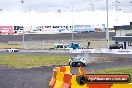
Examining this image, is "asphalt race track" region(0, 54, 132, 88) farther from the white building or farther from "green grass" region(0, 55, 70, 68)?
the white building

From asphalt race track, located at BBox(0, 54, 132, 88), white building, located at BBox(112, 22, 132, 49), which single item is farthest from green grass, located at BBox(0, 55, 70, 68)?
white building, located at BBox(112, 22, 132, 49)

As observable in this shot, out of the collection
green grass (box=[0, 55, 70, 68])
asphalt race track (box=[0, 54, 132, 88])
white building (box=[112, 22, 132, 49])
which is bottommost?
green grass (box=[0, 55, 70, 68])

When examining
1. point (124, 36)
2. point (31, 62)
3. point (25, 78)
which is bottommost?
point (31, 62)

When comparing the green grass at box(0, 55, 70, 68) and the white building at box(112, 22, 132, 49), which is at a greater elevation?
the white building at box(112, 22, 132, 49)

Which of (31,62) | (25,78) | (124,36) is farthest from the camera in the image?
(124,36)

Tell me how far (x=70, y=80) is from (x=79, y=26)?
17449cm

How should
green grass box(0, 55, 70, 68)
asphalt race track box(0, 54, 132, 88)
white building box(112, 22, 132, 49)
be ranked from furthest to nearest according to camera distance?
white building box(112, 22, 132, 49) → green grass box(0, 55, 70, 68) → asphalt race track box(0, 54, 132, 88)

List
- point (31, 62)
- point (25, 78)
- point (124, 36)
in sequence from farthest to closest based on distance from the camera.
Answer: point (124, 36)
point (31, 62)
point (25, 78)

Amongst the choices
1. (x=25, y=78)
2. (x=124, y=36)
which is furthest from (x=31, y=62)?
(x=124, y=36)

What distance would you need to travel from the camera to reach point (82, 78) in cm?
1450

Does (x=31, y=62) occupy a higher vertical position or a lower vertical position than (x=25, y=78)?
lower

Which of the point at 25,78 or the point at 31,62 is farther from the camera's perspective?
the point at 31,62

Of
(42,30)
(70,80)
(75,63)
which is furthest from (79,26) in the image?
(70,80)

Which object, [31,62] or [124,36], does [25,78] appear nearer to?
[31,62]
